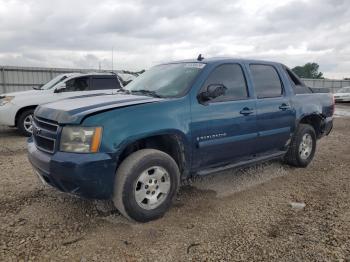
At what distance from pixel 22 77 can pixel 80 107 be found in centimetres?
1431

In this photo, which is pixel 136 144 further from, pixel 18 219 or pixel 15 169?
pixel 15 169

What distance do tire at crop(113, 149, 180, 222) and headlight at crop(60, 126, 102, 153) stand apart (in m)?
0.40

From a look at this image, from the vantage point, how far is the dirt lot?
10.9ft

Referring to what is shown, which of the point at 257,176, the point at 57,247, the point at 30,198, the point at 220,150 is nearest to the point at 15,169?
the point at 30,198

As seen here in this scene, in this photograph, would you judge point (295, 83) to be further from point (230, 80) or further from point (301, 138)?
point (230, 80)

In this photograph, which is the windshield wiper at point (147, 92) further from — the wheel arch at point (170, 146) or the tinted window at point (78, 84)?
the tinted window at point (78, 84)

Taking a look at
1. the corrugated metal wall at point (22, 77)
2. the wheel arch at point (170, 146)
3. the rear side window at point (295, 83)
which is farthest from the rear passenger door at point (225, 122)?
the corrugated metal wall at point (22, 77)

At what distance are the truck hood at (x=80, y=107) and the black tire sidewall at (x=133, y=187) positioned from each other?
0.63 meters

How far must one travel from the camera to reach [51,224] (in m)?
Answer: 3.88

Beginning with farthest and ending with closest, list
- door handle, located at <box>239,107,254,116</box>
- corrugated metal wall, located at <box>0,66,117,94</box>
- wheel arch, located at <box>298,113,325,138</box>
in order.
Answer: corrugated metal wall, located at <box>0,66,117,94</box> < wheel arch, located at <box>298,113,325,138</box> < door handle, located at <box>239,107,254,116</box>

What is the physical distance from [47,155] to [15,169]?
268cm

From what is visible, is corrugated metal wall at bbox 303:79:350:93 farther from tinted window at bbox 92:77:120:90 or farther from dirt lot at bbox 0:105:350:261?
dirt lot at bbox 0:105:350:261

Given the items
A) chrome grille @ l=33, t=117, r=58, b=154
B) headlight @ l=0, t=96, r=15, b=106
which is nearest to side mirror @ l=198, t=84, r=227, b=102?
chrome grille @ l=33, t=117, r=58, b=154

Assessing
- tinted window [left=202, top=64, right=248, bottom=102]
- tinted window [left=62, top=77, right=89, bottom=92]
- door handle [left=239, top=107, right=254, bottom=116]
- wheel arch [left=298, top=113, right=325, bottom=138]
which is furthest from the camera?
tinted window [left=62, top=77, right=89, bottom=92]
